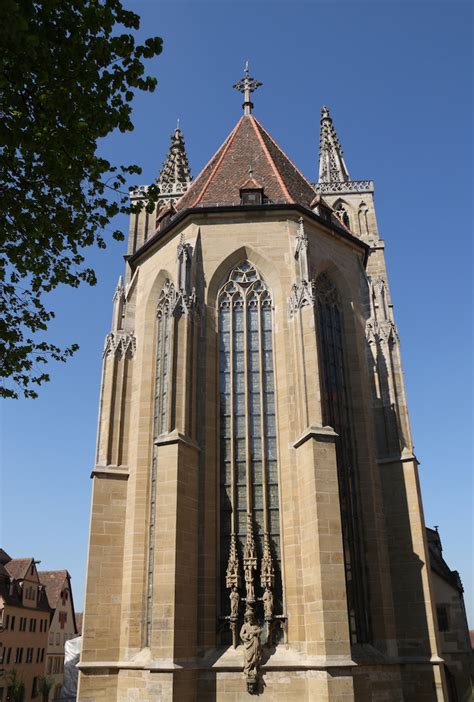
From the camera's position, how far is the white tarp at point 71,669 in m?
34.7

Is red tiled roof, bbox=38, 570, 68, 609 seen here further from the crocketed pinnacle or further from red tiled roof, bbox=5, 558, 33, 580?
the crocketed pinnacle

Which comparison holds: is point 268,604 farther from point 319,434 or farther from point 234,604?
point 319,434

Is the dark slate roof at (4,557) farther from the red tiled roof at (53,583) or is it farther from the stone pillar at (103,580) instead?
the stone pillar at (103,580)

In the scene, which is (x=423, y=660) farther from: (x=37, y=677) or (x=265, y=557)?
(x=37, y=677)

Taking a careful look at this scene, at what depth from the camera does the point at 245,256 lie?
17.9m

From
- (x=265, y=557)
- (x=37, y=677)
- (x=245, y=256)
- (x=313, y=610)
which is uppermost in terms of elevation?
(x=245, y=256)

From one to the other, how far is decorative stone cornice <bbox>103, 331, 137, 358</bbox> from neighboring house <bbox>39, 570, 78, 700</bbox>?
33025mm

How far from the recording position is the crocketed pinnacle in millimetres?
30580

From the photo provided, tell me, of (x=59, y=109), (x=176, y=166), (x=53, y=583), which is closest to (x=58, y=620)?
(x=53, y=583)

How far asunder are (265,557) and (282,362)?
196 inches

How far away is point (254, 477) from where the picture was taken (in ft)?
→ 50.0

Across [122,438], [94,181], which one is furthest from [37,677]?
[94,181]

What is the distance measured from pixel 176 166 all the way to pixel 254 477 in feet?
67.2

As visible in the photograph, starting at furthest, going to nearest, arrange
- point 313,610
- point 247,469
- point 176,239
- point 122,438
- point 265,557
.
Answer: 1. point 176,239
2. point 122,438
3. point 247,469
4. point 265,557
5. point 313,610
